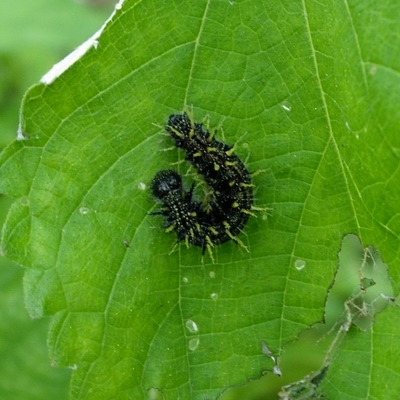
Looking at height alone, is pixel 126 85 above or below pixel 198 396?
above

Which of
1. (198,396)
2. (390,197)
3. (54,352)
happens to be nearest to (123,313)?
(54,352)

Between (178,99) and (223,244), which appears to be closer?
(178,99)

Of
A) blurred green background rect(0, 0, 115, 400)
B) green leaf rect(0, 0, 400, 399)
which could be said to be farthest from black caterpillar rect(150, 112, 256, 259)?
blurred green background rect(0, 0, 115, 400)

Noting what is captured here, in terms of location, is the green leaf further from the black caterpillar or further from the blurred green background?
the blurred green background

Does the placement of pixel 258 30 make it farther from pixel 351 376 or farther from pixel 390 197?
pixel 351 376

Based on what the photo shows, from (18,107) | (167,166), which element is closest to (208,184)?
(167,166)

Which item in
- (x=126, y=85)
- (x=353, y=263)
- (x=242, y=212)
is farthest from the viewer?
(x=353, y=263)

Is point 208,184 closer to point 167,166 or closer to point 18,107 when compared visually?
point 167,166
